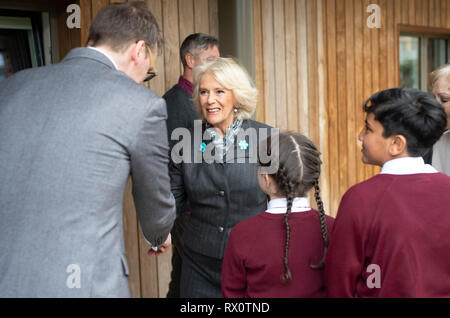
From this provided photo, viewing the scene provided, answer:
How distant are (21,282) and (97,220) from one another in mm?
269

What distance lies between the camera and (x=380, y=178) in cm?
150

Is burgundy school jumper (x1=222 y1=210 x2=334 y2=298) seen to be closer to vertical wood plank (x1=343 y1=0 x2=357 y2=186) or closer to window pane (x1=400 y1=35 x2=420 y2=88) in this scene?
vertical wood plank (x1=343 y1=0 x2=357 y2=186)

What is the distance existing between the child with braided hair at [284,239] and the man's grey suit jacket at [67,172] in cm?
43

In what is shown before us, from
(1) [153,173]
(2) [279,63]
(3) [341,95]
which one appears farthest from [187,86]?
(3) [341,95]

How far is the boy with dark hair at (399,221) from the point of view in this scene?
1.39 m

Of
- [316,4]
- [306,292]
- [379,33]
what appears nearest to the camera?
[306,292]

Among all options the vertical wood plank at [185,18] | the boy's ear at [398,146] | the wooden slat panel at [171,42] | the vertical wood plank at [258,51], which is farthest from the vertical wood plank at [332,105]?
the boy's ear at [398,146]

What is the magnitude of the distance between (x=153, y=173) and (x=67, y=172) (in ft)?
0.92

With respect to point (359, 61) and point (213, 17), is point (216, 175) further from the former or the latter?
point (359, 61)

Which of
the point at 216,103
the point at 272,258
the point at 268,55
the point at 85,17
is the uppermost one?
the point at 85,17

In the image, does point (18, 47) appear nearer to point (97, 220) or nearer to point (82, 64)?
point (82, 64)

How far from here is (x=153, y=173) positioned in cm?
148

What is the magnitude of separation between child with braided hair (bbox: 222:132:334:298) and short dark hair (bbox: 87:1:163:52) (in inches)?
24.3
